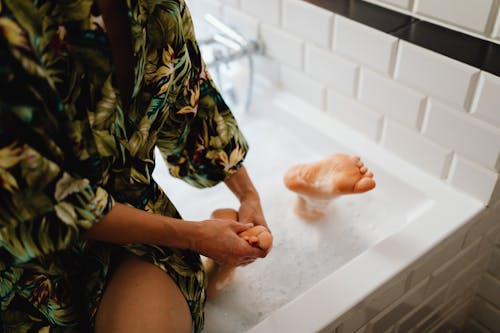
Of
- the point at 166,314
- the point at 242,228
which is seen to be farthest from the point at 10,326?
the point at 242,228

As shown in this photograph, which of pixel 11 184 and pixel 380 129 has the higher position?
pixel 11 184

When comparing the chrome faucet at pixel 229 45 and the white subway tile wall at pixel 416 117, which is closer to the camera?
the white subway tile wall at pixel 416 117

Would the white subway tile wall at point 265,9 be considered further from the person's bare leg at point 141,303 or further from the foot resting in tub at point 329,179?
the person's bare leg at point 141,303

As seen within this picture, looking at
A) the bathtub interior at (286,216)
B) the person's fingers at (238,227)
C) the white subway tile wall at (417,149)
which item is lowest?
the bathtub interior at (286,216)

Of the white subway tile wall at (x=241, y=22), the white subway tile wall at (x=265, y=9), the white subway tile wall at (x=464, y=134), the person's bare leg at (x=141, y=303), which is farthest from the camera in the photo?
the white subway tile wall at (x=241, y=22)

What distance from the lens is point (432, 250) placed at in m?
0.94

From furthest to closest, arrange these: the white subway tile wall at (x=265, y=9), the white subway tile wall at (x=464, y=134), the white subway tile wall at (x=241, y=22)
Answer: the white subway tile wall at (x=241, y=22) → the white subway tile wall at (x=265, y=9) → the white subway tile wall at (x=464, y=134)

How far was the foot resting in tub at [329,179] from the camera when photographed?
96 cm

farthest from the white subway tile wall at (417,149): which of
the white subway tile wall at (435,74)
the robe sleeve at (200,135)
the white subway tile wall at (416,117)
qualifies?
the robe sleeve at (200,135)

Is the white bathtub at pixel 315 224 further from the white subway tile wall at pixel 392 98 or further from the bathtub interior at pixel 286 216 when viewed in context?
the white subway tile wall at pixel 392 98

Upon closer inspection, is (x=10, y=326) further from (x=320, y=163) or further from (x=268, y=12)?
(x=268, y=12)

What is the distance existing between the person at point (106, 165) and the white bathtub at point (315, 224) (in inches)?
5.1

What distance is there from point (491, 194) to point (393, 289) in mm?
283

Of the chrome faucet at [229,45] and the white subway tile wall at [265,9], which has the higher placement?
the white subway tile wall at [265,9]
